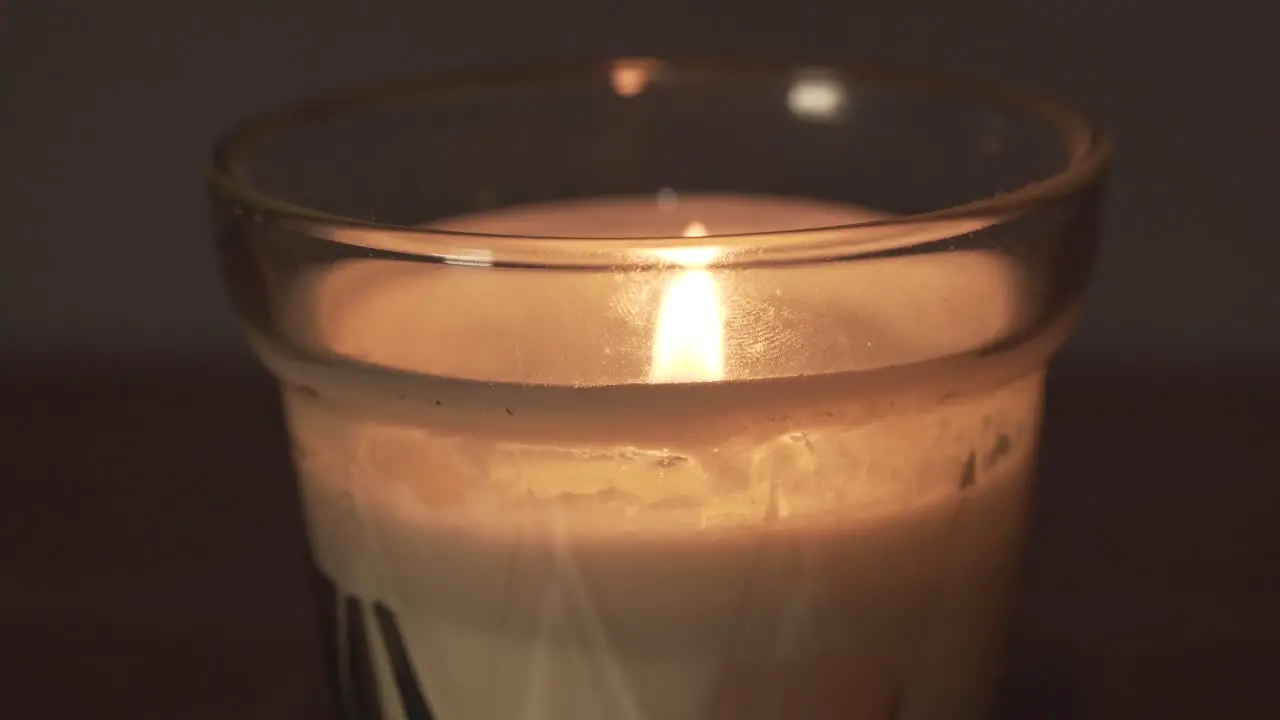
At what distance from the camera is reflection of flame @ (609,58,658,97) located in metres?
0.42

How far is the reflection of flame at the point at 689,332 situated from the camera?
260 mm

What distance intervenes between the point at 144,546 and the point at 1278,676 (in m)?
0.38

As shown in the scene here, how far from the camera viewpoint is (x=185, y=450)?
2.00 feet

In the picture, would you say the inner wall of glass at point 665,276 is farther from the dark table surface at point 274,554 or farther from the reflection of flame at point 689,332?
the dark table surface at point 274,554

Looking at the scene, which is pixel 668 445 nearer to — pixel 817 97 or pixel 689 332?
pixel 689 332

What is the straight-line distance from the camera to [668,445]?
0.26 m

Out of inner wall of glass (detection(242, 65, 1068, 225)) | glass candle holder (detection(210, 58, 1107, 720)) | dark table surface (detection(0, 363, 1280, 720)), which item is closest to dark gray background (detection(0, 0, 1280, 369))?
dark table surface (detection(0, 363, 1280, 720))

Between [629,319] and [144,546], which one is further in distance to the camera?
[144,546]

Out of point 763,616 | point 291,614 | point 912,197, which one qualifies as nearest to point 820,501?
point 763,616

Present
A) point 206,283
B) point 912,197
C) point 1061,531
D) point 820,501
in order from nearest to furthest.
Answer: point 820,501, point 912,197, point 1061,531, point 206,283

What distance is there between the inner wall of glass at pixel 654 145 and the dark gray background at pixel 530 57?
203mm

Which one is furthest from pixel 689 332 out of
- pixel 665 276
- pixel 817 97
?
pixel 817 97

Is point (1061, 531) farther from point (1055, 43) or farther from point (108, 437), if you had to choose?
point (108, 437)

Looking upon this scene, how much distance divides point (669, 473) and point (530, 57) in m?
0.40
